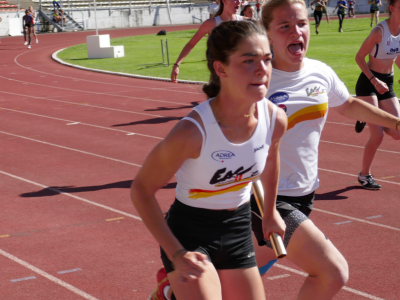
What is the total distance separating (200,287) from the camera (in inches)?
107

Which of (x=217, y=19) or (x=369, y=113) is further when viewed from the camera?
(x=217, y=19)

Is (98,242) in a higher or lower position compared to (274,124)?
lower

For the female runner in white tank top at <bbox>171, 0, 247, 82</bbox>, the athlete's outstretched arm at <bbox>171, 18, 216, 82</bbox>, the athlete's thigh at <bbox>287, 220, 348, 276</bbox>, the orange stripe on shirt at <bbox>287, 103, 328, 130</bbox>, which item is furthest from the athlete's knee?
the athlete's outstretched arm at <bbox>171, 18, 216, 82</bbox>

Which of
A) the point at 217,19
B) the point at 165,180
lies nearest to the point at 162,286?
the point at 165,180

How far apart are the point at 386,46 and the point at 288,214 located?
450cm

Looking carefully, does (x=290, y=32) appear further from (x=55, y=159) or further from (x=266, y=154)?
(x=55, y=159)

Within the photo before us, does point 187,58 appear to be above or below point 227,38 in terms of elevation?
below

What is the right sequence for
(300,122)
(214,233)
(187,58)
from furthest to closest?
(187,58) < (300,122) < (214,233)

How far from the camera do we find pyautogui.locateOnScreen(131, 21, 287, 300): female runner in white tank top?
2.72 meters

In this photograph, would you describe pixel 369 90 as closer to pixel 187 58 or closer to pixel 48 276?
pixel 48 276

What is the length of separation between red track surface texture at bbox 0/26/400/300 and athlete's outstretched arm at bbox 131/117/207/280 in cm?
79

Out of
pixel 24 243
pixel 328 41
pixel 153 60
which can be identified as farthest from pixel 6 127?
pixel 328 41

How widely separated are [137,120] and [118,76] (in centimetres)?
869

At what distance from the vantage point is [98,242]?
577 centimetres
